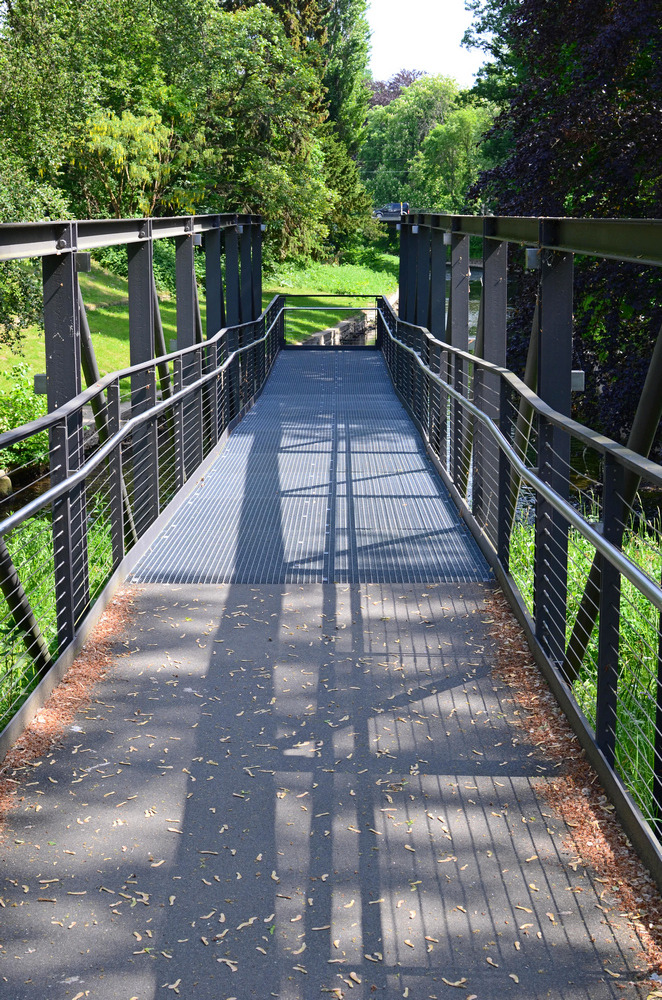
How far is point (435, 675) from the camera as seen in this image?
15.1 ft

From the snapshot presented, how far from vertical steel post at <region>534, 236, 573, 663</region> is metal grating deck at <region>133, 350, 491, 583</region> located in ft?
3.47

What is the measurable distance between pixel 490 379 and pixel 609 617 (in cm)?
379

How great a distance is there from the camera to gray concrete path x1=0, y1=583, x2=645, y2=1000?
107 inches

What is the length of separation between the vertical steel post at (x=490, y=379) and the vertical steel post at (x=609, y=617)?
8.26 ft

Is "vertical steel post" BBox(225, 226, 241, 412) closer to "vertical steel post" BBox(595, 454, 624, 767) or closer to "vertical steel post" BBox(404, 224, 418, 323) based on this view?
"vertical steel post" BBox(404, 224, 418, 323)

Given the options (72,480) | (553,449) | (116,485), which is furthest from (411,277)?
(72,480)

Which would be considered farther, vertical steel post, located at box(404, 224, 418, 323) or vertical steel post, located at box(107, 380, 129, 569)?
vertical steel post, located at box(404, 224, 418, 323)

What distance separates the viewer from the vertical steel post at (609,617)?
11.3 feet

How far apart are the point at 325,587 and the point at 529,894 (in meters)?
2.92

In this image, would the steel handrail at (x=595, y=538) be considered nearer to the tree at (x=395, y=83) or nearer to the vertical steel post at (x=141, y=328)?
the vertical steel post at (x=141, y=328)

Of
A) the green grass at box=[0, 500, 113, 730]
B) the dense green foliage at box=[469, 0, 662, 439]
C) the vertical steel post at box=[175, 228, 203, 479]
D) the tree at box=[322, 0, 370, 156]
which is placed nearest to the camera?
the green grass at box=[0, 500, 113, 730]

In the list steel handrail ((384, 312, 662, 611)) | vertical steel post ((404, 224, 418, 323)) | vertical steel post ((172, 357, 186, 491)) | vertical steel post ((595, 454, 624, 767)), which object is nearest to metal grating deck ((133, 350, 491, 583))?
vertical steel post ((172, 357, 186, 491))

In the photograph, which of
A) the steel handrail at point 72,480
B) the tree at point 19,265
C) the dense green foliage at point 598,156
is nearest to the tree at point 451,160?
the tree at point 19,265

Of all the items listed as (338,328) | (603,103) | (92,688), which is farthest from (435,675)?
(338,328)
